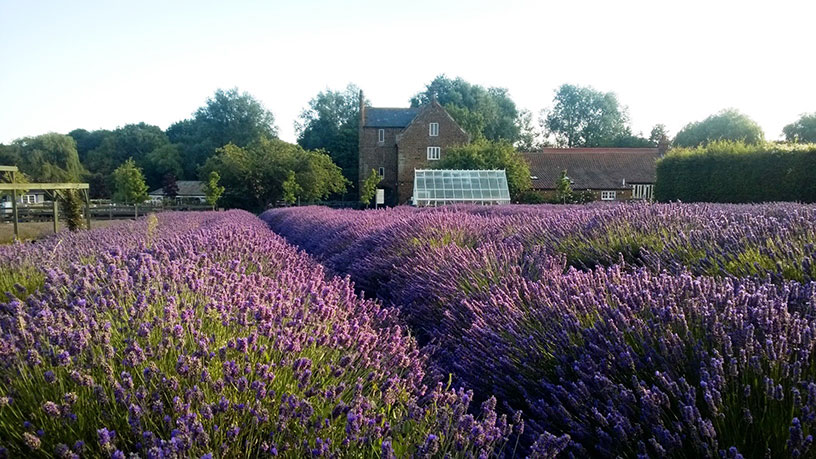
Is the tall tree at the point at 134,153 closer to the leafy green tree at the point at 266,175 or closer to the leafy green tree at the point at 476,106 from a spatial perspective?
the leafy green tree at the point at 266,175

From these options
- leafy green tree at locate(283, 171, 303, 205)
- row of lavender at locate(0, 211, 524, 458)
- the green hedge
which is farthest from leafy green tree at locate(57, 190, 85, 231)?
leafy green tree at locate(283, 171, 303, 205)

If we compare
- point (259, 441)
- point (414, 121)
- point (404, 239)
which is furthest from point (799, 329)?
point (414, 121)

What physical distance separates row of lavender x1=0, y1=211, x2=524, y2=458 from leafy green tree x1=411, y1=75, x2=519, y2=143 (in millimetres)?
50739

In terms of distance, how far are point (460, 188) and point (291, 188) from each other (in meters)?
12.1

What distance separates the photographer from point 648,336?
1899 mm

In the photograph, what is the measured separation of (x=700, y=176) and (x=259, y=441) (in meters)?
21.3

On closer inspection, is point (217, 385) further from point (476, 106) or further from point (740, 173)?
point (476, 106)

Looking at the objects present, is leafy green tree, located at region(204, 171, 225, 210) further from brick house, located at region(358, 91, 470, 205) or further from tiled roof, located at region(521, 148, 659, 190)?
tiled roof, located at region(521, 148, 659, 190)

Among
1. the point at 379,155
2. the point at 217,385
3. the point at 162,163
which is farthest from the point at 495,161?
the point at 162,163

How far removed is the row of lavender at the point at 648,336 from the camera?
1.53 metres

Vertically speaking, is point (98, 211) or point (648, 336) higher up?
point (648, 336)

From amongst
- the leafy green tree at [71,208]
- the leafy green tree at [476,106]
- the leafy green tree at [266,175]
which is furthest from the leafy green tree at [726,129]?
the leafy green tree at [71,208]

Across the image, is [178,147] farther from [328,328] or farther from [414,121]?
[328,328]

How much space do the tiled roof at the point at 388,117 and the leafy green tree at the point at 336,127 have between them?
16.8 ft
